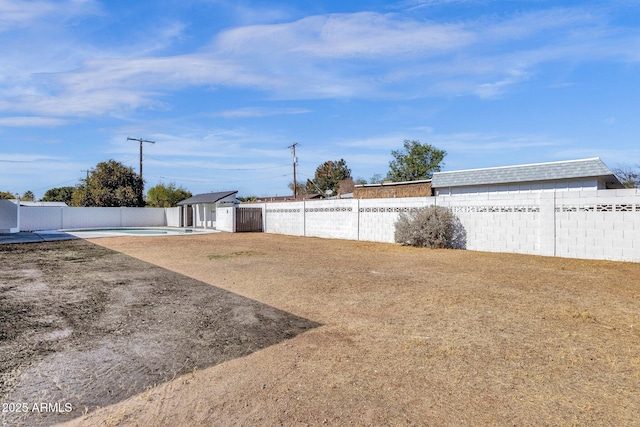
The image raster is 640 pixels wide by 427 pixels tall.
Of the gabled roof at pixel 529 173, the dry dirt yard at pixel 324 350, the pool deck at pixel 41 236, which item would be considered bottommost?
the pool deck at pixel 41 236

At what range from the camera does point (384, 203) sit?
610 inches

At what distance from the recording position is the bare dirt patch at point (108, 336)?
2588mm

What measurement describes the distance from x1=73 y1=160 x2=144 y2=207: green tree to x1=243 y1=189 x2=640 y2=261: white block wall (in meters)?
26.3

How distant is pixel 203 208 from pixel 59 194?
47.6 m

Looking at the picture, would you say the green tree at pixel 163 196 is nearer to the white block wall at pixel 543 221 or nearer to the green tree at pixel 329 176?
the green tree at pixel 329 176

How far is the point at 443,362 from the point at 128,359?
296cm

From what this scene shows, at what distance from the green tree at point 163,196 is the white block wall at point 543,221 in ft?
88.8

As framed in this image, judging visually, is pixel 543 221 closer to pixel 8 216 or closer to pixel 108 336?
pixel 108 336

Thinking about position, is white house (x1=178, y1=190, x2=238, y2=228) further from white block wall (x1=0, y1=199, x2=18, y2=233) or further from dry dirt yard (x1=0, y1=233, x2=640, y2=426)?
dry dirt yard (x1=0, y1=233, x2=640, y2=426)

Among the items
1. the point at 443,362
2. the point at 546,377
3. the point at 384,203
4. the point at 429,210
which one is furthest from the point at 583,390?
the point at 384,203

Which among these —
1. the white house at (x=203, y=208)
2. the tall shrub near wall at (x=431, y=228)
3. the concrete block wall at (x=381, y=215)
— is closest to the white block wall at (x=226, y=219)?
the white house at (x=203, y=208)

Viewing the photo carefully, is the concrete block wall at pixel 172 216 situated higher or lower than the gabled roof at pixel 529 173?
lower

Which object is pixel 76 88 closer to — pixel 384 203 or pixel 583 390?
pixel 384 203

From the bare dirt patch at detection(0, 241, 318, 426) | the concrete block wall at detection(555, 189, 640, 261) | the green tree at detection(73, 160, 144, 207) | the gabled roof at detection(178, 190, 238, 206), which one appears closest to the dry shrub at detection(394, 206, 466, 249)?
the concrete block wall at detection(555, 189, 640, 261)
